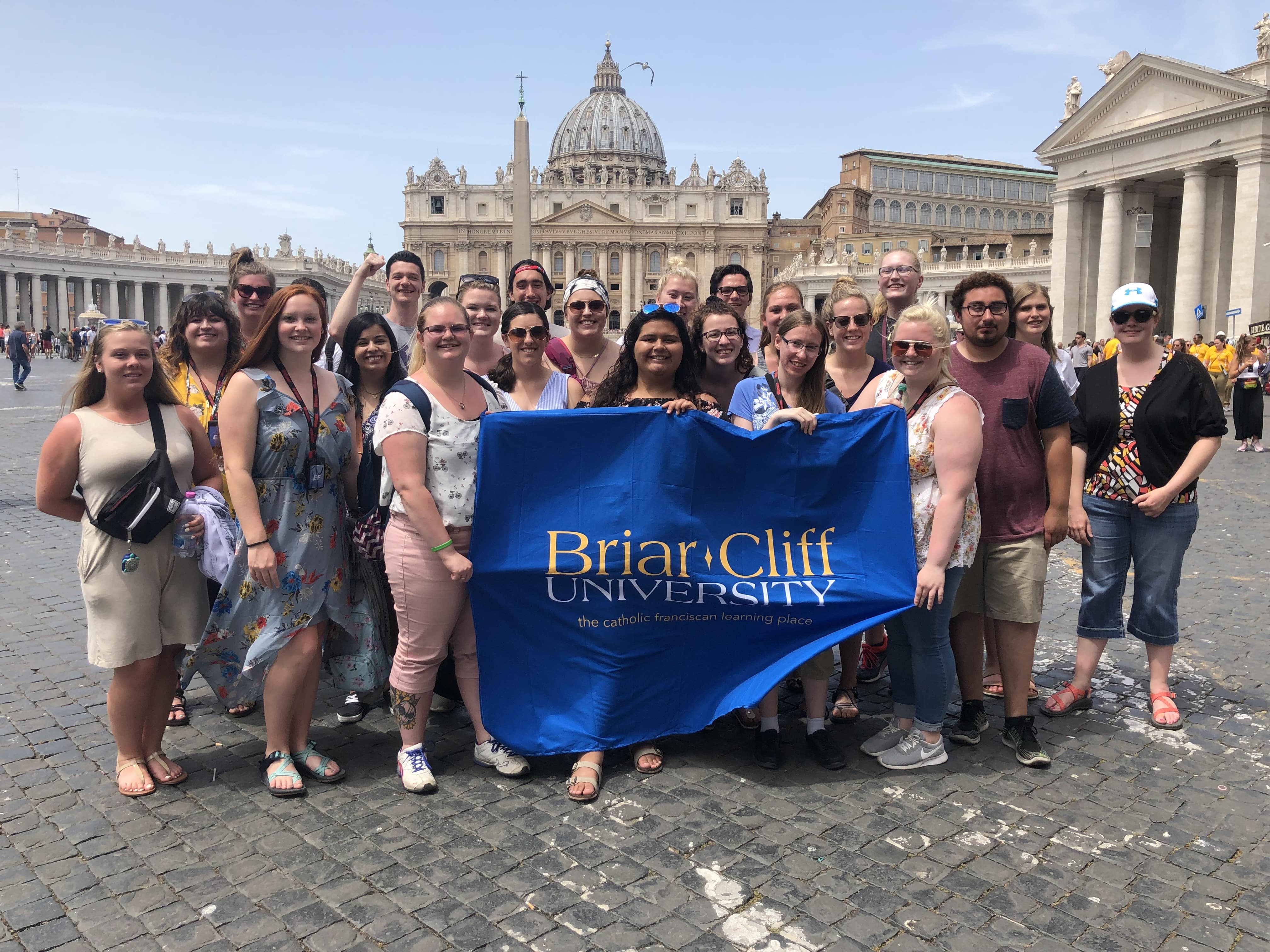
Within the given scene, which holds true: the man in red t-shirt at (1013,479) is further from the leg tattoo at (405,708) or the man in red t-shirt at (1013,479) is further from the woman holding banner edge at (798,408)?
the leg tattoo at (405,708)

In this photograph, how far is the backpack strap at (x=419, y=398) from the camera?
330 cm

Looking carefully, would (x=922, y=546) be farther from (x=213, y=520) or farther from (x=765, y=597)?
(x=213, y=520)

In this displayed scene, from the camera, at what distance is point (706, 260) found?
8638 centimetres

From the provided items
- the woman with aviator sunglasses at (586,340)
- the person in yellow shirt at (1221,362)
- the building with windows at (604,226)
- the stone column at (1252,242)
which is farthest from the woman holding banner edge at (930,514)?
the building with windows at (604,226)

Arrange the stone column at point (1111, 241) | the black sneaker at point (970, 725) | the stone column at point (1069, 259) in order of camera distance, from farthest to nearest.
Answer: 1. the stone column at point (1069, 259)
2. the stone column at point (1111, 241)
3. the black sneaker at point (970, 725)

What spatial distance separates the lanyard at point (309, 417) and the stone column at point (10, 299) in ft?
216

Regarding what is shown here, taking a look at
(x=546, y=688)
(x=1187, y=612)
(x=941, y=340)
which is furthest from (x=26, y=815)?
(x=1187, y=612)

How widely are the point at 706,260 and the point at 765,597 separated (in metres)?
85.8

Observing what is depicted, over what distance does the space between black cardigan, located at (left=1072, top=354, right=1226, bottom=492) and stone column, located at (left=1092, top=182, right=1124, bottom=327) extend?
32960mm

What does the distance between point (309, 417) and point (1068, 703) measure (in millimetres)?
3525

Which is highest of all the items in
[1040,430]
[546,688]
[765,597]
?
[1040,430]

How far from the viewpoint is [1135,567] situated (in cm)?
405

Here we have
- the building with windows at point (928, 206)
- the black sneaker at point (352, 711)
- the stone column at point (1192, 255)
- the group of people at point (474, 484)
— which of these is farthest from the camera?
the building with windows at point (928, 206)

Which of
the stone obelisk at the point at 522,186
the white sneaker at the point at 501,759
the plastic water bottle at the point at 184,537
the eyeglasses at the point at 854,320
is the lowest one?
the white sneaker at the point at 501,759
